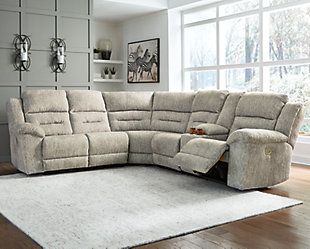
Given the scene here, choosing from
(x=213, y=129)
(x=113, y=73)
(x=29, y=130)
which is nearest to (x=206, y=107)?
(x=213, y=129)

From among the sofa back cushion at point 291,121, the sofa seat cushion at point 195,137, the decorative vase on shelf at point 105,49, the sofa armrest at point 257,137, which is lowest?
the sofa seat cushion at point 195,137

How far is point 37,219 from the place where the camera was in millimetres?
3184

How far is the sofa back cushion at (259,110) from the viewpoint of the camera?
4.38 m

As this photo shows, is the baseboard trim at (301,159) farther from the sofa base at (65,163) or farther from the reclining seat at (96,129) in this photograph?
the sofa base at (65,163)

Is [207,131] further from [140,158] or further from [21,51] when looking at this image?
[21,51]

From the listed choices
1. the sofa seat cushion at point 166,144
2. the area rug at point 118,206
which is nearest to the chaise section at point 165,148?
Result: the sofa seat cushion at point 166,144

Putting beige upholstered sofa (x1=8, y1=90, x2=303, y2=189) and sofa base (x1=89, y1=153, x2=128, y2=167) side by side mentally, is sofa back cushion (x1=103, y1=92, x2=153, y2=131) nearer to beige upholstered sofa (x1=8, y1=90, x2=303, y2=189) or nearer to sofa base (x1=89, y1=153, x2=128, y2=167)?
beige upholstered sofa (x1=8, y1=90, x2=303, y2=189)

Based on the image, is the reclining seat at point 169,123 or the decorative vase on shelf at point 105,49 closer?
the reclining seat at point 169,123

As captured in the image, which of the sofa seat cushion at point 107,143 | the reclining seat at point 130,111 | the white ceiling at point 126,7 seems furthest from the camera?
the white ceiling at point 126,7

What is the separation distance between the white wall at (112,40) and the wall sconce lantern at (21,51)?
102 inches

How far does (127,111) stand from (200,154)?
1.99 meters

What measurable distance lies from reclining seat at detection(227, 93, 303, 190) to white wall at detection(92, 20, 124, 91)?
186 inches

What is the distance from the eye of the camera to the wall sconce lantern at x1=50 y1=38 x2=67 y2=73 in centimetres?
643

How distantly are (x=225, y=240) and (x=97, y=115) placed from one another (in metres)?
3.30
